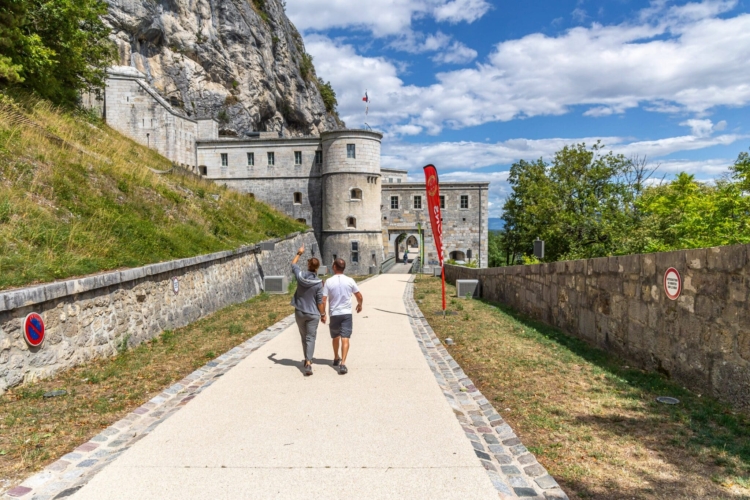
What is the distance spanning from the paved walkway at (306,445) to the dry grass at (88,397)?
0.24 metres

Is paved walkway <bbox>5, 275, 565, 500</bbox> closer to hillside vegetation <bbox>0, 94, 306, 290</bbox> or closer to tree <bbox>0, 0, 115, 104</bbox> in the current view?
hillside vegetation <bbox>0, 94, 306, 290</bbox>

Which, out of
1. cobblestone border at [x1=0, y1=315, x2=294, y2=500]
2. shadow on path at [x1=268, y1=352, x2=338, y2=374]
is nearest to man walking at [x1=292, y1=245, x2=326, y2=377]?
shadow on path at [x1=268, y1=352, x2=338, y2=374]

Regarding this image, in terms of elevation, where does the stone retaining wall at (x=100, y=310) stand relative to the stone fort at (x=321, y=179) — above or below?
below

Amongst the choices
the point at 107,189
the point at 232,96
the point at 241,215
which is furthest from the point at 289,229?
the point at 232,96

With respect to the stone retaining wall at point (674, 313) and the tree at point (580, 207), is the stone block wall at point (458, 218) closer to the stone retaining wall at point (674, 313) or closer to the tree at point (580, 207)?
the tree at point (580, 207)

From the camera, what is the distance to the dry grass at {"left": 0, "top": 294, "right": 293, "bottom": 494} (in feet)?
13.5

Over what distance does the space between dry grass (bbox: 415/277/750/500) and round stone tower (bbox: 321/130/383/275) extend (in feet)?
101

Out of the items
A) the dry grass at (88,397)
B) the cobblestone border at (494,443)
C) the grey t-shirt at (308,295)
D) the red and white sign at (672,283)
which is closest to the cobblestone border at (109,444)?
the dry grass at (88,397)

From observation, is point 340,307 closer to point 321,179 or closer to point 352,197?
point 352,197

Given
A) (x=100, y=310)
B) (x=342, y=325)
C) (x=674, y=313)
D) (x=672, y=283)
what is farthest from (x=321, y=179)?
(x=674, y=313)

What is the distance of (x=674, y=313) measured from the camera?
6.08m

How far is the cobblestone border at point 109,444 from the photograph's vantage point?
3461mm

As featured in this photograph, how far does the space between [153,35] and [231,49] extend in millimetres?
7049

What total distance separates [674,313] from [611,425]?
7.19ft
